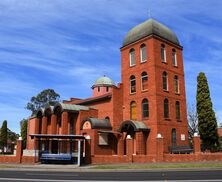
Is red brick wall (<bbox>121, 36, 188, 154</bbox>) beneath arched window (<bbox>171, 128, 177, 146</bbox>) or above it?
above

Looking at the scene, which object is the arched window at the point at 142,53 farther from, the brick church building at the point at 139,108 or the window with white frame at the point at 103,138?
the window with white frame at the point at 103,138

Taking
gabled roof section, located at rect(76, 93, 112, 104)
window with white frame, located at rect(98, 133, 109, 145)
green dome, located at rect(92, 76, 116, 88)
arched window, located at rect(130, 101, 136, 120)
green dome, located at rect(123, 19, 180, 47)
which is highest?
green dome, located at rect(123, 19, 180, 47)

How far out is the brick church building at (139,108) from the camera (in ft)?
106

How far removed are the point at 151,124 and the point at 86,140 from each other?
7.56 m

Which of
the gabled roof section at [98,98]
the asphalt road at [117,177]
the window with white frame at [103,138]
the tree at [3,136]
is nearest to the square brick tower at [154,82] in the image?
the gabled roof section at [98,98]

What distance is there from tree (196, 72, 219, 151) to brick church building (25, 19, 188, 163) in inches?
96.3

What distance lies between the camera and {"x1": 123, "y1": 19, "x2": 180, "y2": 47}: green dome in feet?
113

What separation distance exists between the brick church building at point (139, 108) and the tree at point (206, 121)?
245cm

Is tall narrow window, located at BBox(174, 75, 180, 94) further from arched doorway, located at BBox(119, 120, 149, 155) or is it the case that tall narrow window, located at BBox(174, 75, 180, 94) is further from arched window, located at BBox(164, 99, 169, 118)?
arched doorway, located at BBox(119, 120, 149, 155)

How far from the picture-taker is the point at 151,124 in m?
32.2

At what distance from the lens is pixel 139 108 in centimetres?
3409

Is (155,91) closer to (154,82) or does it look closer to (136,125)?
(154,82)

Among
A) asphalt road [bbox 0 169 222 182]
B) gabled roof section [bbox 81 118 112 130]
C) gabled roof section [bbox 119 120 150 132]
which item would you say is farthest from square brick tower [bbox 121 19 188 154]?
asphalt road [bbox 0 169 222 182]

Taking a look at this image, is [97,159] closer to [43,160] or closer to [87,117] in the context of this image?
[43,160]
